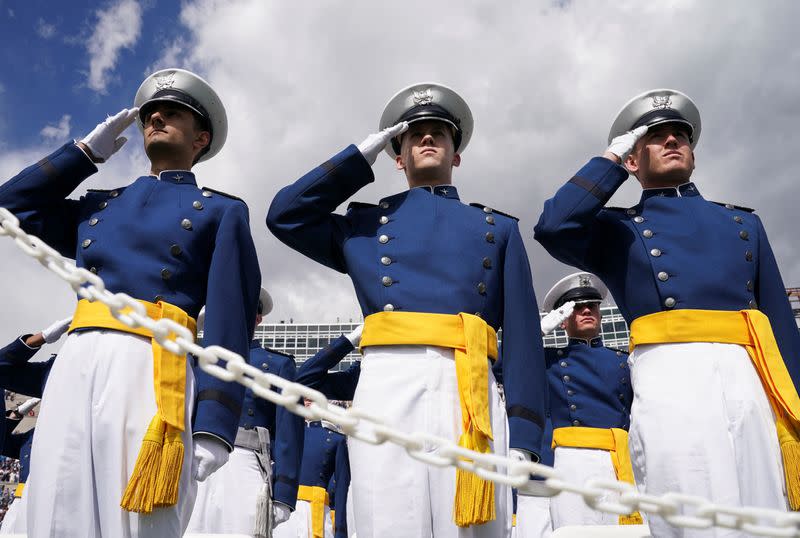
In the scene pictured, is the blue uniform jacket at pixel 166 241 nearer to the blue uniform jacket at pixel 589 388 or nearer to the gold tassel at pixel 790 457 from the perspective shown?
the gold tassel at pixel 790 457

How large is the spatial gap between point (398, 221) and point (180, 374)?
4.26 ft

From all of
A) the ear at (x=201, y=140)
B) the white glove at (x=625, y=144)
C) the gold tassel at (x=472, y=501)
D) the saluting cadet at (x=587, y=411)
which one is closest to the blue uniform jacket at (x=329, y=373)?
the saluting cadet at (x=587, y=411)

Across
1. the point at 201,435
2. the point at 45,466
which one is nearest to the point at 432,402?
the point at 201,435

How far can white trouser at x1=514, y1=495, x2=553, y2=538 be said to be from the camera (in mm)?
7387

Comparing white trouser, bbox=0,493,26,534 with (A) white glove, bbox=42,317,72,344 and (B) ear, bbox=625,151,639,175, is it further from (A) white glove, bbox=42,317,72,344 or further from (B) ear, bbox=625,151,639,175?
(B) ear, bbox=625,151,639,175

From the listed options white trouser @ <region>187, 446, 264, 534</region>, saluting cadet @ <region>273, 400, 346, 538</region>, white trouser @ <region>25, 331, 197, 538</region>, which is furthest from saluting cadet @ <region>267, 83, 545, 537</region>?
saluting cadet @ <region>273, 400, 346, 538</region>

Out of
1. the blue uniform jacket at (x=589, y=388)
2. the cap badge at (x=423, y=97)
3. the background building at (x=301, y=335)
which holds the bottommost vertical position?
the blue uniform jacket at (x=589, y=388)

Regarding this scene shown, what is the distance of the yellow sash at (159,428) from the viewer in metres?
2.66

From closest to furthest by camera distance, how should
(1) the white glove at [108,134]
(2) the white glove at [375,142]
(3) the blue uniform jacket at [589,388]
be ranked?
(1) the white glove at [108,134], (2) the white glove at [375,142], (3) the blue uniform jacket at [589,388]

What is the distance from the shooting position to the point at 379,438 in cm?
170

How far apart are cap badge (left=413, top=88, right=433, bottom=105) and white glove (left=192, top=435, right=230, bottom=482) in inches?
85.2

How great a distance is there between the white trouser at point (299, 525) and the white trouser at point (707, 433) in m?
6.53

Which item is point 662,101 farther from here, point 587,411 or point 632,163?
point 587,411

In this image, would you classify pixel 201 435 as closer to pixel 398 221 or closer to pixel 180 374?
pixel 180 374
